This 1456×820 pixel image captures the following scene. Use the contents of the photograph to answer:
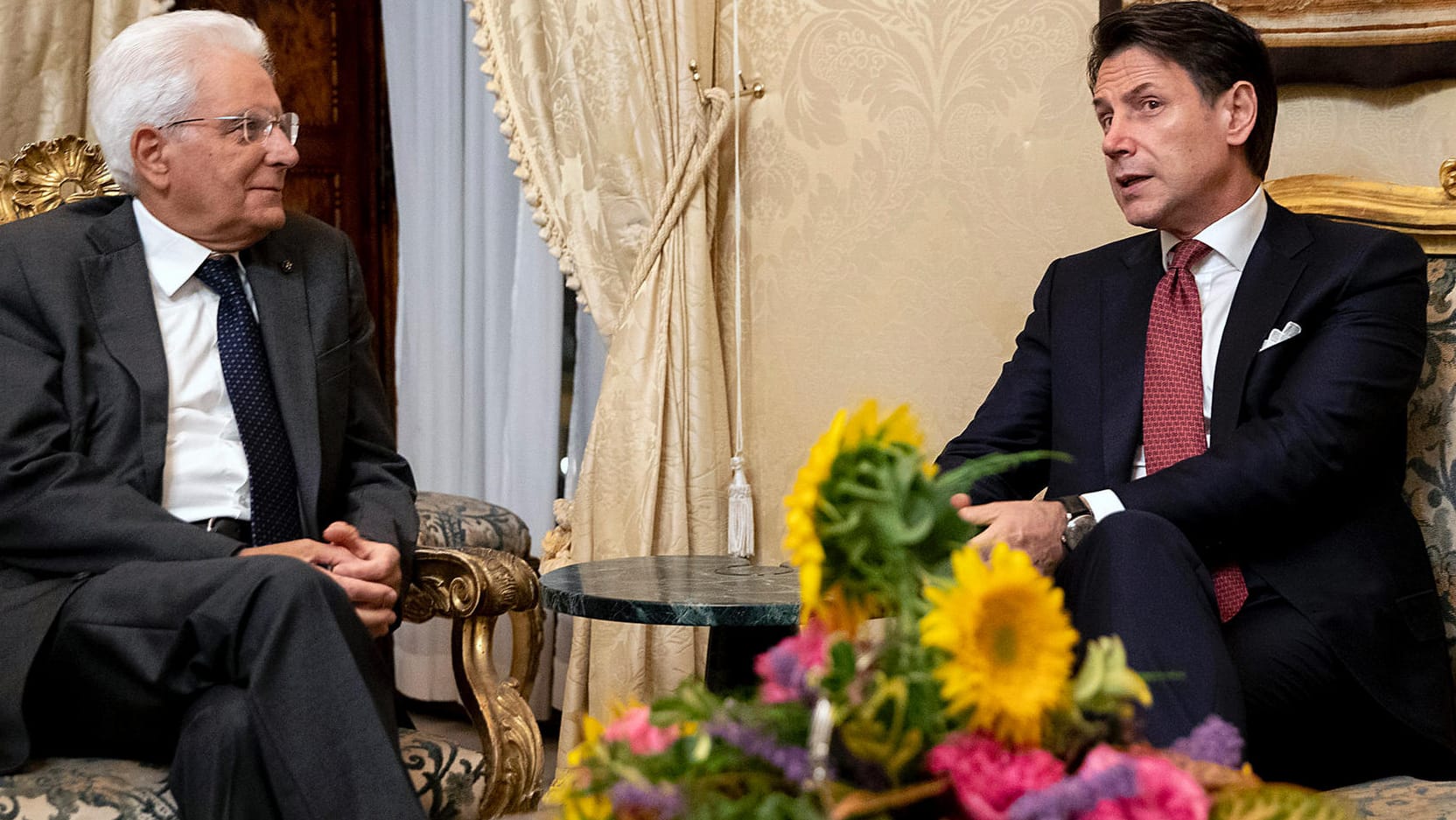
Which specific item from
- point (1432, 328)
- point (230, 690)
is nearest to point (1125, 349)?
point (1432, 328)

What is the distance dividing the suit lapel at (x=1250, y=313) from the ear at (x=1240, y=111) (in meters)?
0.18

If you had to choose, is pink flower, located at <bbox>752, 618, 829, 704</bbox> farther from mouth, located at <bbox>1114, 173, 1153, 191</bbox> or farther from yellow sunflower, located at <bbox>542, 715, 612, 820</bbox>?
mouth, located at <bbox>1114, 173, 1153, 191</bbox>

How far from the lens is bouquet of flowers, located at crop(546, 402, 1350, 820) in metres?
0.88

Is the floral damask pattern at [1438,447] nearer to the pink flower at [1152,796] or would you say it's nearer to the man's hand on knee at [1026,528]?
the man's hand on knee at [1026,528]

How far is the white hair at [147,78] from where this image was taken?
7.10 ft

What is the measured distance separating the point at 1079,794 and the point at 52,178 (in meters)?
2.16

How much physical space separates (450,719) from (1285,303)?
270cm

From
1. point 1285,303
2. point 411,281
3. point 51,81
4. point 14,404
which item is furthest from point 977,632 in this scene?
point 411,281

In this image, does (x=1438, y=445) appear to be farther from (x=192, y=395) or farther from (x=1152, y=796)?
(x=192, y=395)

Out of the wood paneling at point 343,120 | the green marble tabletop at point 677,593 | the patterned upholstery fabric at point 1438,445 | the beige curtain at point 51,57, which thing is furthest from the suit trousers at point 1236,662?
the wood paneling at point 343,120

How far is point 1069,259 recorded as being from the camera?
2.44 metres

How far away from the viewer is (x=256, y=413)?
214 cm

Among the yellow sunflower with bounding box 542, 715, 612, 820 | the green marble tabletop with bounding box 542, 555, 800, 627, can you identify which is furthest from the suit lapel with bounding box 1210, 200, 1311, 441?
the yellow sunflower with bounding box 542, 715, 612, 820

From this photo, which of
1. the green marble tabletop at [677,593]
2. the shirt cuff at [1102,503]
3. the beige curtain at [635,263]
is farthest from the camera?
the beige curtain at [635,263]
